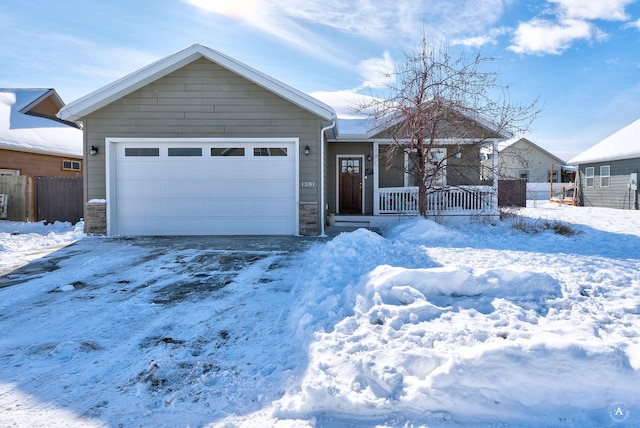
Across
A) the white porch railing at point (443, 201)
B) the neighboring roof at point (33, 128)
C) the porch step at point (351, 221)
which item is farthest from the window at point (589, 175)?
the neighboring roof at point (33, 128)

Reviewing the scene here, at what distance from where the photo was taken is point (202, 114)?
8555 millimetres

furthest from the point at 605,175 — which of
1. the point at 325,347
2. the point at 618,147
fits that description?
the point at 325,347

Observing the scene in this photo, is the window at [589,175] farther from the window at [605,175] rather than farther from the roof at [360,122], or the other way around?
the roof at [360,122]

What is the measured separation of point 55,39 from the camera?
10703 mm

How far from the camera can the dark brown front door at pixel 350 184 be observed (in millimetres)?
12000

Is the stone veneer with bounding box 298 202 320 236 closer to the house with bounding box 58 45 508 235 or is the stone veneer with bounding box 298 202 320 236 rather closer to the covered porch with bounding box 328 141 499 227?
the house with bounding box 58 45 508 235

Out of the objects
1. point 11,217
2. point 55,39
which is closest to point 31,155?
point 11,217

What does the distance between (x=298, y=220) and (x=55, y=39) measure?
9.51 m

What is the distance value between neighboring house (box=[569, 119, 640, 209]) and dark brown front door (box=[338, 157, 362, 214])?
12732 millimetres

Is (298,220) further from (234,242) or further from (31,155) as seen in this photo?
(31,155)

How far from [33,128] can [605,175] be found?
26519mm

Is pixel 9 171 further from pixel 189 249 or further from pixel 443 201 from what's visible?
pixel 443 201

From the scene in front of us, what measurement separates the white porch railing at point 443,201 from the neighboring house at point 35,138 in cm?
1362

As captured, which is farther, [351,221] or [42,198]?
[42,198]
